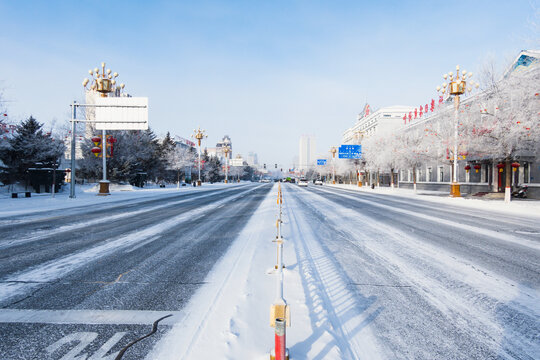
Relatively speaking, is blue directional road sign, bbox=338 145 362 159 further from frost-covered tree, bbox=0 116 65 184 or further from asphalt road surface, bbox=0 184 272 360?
asphalt road surface, bbox=0 184 272 360

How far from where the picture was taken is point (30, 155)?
93.2ft

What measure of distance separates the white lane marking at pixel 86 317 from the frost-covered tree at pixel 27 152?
29239 millimetres

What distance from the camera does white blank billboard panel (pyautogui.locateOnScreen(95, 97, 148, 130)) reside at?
60.9 ft

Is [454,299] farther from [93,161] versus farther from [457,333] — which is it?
[93,161]

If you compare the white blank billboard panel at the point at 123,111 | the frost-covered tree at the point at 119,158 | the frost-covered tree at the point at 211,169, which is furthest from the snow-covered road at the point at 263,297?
the frost-covered tree at the point at 211,169

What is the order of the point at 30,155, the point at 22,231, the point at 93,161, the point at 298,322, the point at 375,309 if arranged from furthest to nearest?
the point at 93,161 → the point at 30,155 → the point at 22,231 → the point at 375,309 → the point at 298,322

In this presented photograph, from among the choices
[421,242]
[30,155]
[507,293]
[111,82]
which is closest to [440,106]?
[421,242]

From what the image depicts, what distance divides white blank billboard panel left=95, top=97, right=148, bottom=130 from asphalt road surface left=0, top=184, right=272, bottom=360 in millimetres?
12543

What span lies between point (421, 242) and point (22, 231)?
1113cm

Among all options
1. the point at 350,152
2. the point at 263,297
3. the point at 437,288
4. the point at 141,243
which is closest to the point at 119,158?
the point at 141,243

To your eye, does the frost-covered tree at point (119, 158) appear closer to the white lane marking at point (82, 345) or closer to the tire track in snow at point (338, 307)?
the tire track in snow at point (338, 307)

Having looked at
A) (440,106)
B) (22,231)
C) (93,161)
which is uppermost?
(440,106)

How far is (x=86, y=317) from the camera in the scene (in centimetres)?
296

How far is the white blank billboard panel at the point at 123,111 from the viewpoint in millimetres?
18562
